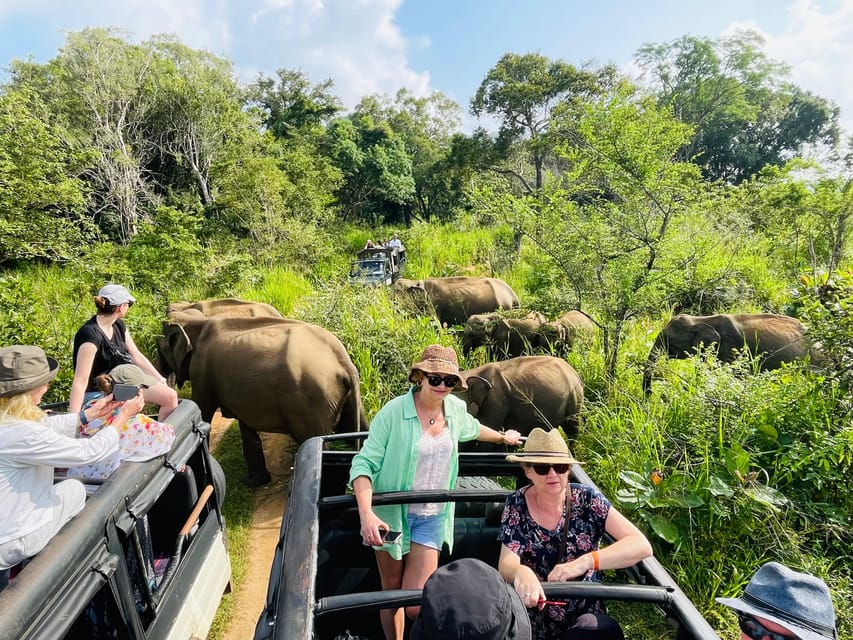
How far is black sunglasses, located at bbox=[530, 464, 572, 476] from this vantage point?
194cm

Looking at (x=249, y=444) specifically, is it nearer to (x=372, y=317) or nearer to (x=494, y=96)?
(x=372, y=317)

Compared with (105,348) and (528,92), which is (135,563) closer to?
(105,348)

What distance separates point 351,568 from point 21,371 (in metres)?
1.68

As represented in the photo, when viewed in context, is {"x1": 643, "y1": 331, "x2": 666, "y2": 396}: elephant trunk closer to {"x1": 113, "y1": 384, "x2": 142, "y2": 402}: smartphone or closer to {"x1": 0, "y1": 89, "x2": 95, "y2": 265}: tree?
{"x1": 113, "y1": 384, "x2": 142, "y2": 402}: smartphone

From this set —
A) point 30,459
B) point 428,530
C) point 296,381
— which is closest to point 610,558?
point 428,530

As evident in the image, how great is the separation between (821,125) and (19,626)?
35321 millimetres

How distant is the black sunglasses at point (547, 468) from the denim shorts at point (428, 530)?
529 mm

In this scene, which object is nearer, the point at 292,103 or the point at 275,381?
the point at 275,381

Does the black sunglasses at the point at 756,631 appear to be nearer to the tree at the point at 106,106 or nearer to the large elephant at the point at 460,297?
the large elephant at the point at 460,297

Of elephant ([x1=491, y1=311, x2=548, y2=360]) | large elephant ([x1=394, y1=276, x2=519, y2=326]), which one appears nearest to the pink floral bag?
elephant ([x1=491, y1=311, x2=548, y2=360])

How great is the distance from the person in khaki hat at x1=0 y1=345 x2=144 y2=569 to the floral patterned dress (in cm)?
168

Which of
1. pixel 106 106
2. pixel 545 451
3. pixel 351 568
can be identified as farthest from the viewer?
pixel 106 106

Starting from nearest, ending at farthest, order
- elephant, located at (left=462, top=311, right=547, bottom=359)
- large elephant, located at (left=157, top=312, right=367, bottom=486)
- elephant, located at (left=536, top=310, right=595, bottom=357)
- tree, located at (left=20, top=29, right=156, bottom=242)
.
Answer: large elephant, located at (left=157, top=312, right=367, bottom=486) → elephant, located at (left=536, top=310, right=595, bottom=357) → elephant, located at (left=462, top=311, right=547, bottom=359) → tree, located at (left=20, top=29, right=156, bottom=242)

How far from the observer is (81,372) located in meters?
3.32
